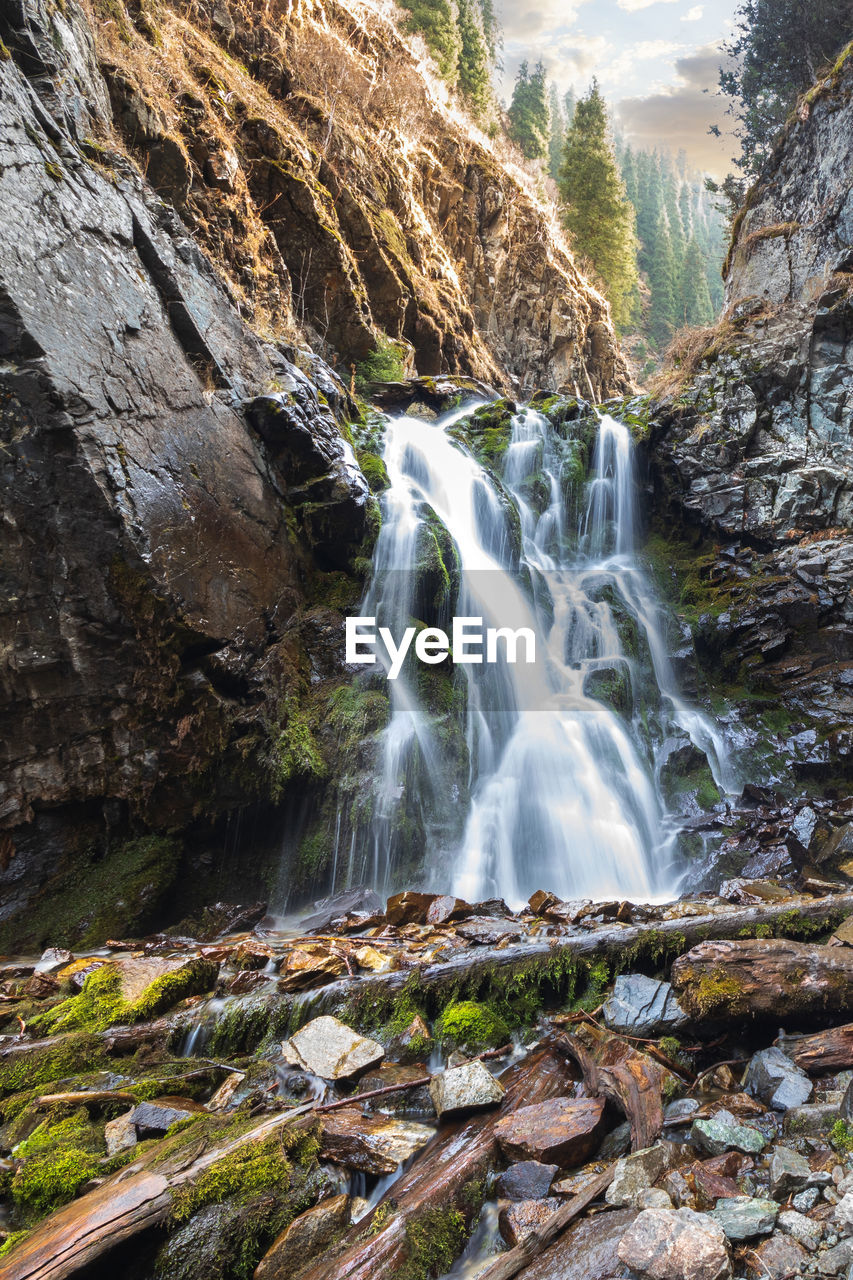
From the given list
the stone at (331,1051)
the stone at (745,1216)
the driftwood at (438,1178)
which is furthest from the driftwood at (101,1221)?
the stone at (745,1216)

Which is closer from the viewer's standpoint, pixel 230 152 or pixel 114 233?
pixel 114 233

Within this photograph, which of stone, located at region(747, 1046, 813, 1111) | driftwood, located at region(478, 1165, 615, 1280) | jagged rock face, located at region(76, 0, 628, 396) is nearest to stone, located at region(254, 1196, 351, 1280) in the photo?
driftwood, located at region(478, 1165, 615, 1280)

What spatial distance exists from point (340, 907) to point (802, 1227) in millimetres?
5199

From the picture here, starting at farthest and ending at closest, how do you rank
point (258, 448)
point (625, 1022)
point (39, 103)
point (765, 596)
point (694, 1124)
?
point (765, 596) → point (258, 448) → point (39, 103) → point (625, 1022) → point (694, 1124)

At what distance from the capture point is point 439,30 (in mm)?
23047

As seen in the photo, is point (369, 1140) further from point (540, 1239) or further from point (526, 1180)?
point (540, 1239)

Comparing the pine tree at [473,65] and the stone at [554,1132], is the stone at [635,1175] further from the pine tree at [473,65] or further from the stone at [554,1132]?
the pine tree at [473,65]

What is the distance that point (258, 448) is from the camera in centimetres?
846

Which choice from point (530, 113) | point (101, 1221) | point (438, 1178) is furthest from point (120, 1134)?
point (530, 113)

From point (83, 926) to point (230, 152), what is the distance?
1273 cm

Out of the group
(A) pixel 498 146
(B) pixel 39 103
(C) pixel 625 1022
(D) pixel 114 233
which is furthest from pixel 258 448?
(A) pixel 498 146

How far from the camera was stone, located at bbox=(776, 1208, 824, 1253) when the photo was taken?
1696 mm

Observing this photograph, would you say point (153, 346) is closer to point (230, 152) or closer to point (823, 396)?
point (230, 152)

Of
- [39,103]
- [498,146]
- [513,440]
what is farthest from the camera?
[498,146]
